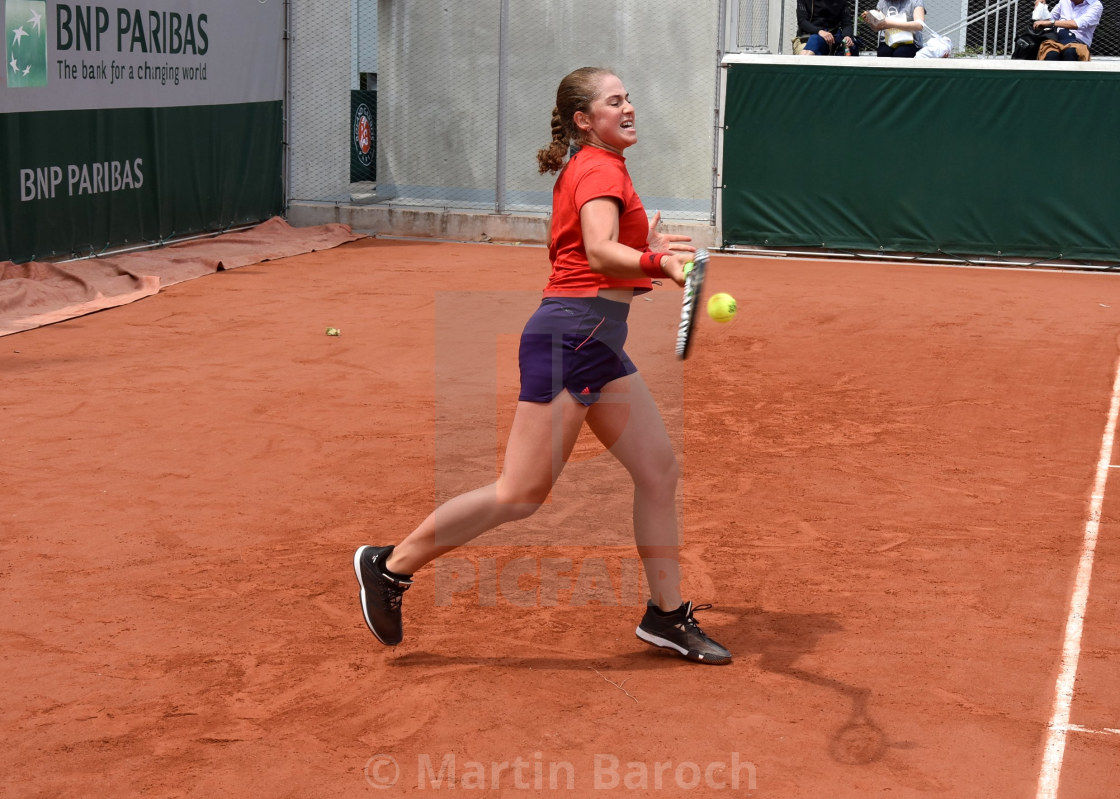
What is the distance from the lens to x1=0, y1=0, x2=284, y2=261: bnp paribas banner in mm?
12875

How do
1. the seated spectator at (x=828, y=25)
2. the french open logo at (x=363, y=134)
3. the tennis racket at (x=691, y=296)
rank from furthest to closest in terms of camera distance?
the french open logo at (x=363, y=134) → the seated spectator at (x=828, y=25) → the tennis racket at (x=691, y=296)

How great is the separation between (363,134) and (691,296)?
1672 centimetres

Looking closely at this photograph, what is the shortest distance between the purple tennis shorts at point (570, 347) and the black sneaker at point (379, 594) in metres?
0.86

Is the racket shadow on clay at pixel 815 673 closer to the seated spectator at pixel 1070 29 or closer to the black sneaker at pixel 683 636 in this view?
the black sneaker at pixel 683 636

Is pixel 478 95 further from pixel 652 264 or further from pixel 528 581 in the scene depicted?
pixel 652 264

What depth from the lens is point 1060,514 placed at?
20.9 ft

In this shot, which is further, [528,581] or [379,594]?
[528,581]

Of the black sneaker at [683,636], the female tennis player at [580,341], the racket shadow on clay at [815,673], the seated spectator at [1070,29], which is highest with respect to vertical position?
the seated spectator at [1070,29]

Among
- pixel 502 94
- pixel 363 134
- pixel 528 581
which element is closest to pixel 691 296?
pixel 528 581

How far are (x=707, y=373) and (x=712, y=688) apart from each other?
566 cm

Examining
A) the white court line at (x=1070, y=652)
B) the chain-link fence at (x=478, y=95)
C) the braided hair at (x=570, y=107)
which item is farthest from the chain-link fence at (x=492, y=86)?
the braided hair at (x=570, y=107)

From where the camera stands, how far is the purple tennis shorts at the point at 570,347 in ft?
13.6

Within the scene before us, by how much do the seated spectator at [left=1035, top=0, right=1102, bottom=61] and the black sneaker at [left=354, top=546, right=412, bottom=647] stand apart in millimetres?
14319

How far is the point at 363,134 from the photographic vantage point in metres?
19.6
